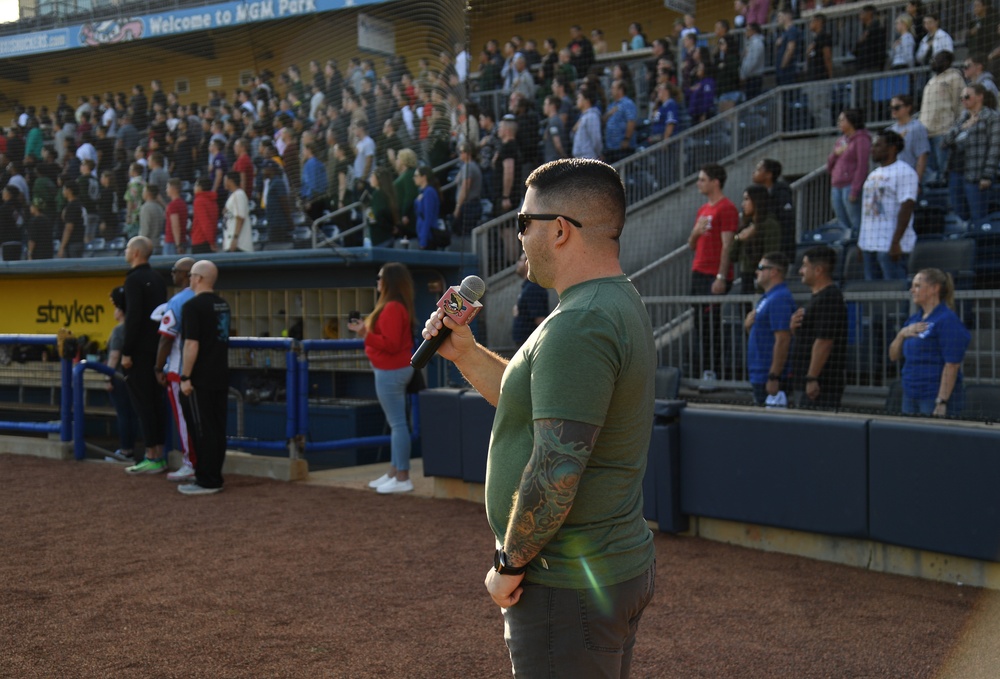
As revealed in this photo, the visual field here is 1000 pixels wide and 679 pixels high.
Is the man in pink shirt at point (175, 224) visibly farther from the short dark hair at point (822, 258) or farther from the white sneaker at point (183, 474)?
the short dark hair at point (822, 258)

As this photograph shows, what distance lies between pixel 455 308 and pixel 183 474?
6.10 metres

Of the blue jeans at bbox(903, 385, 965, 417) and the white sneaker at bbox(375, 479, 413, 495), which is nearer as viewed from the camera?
the blue jeans at bbox(903, 385, 965, 417)

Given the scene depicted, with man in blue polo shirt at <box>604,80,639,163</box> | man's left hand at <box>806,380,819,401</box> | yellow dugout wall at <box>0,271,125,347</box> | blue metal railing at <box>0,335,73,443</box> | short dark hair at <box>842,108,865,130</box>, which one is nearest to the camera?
man's left hand at <box>806,380,819,401</box>

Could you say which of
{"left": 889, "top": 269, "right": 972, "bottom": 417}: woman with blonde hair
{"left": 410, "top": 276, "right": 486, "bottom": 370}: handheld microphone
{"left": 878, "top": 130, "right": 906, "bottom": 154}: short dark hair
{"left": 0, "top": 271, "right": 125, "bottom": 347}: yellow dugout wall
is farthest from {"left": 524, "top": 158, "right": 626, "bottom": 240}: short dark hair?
{"left": 0, "top": 271, "right": 125, "bottom": 347}: yellow dugout wall

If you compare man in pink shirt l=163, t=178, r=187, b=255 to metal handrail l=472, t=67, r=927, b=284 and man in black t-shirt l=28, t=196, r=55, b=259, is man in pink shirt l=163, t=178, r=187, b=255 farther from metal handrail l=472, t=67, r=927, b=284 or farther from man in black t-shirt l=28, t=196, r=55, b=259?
metal handrail l=472, t=67, r=927, b=284

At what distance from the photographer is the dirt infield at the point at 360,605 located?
398 centimetres

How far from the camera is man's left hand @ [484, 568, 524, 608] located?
215 cm

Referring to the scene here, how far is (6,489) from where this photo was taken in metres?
7.68

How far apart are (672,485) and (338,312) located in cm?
671

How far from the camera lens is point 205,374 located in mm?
7457

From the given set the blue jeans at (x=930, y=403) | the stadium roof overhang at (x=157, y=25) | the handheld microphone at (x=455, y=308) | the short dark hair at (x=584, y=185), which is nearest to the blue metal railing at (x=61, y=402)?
the stadium roof overhang at (x=157, y=25)

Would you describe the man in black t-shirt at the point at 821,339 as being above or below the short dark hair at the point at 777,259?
below

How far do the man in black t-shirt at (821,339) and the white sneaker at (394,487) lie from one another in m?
3.03

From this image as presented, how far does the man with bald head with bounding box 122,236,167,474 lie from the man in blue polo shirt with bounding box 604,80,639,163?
603 cm
